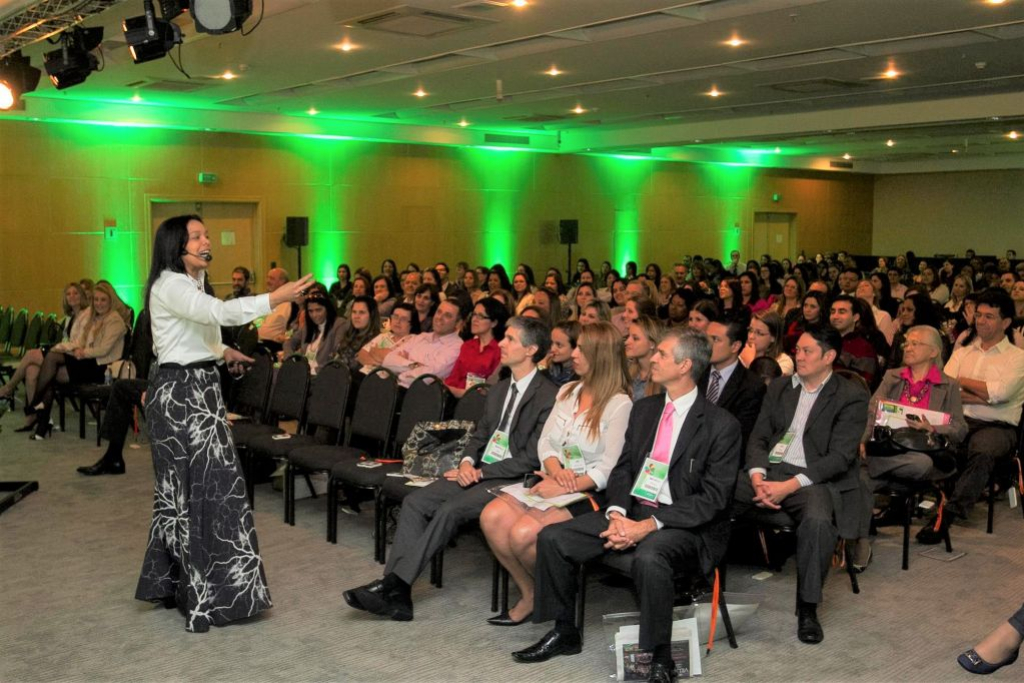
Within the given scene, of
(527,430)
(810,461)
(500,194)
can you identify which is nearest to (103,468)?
(527,430)

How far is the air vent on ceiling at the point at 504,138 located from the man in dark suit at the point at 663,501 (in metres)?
13.6

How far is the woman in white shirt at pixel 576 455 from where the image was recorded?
4105 millimetres

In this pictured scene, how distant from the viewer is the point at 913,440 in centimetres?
495

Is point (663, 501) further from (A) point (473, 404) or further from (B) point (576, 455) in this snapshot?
(A) point (473, 404)

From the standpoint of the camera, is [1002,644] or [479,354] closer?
[1002,644]

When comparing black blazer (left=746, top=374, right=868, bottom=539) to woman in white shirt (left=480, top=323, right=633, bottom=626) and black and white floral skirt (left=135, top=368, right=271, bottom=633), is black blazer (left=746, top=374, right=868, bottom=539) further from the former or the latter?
black and white floral skirt (left=135, top=368, right=271, bottom=633)

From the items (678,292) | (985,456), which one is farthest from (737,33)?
(985,456)

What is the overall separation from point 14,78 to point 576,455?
6997 millimetres

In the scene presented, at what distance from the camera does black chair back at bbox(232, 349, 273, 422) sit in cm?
659

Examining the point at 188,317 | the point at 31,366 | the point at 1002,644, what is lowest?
the point at 1002,644

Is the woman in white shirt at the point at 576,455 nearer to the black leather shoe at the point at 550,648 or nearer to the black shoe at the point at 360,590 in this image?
the black leather shoe at the point at 550,648

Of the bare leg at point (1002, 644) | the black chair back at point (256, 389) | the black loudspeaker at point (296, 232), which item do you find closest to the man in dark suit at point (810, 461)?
the bare leg at point (1002, 644)

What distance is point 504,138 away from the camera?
17328mm

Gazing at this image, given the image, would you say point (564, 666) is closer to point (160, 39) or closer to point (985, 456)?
point (985, 456)
